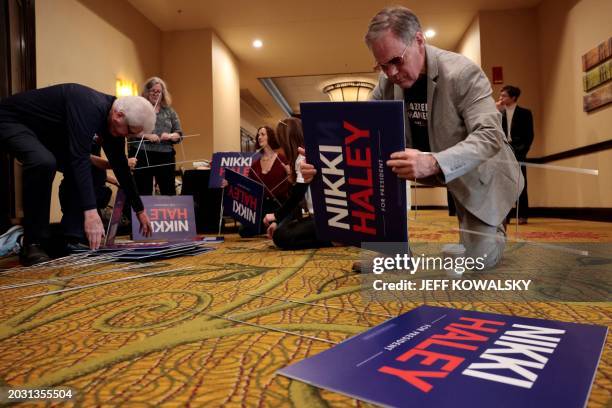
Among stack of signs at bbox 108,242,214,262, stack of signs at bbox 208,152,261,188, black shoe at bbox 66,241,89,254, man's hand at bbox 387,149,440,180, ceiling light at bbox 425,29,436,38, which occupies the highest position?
ceiling light at bbox 425,29,436,38

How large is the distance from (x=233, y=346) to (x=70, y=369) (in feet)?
0.85

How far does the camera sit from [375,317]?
895 mm

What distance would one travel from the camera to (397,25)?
46.9 inches

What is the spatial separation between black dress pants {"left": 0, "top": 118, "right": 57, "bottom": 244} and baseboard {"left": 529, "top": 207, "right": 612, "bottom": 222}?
13.2 feet

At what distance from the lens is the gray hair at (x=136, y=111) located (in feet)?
5.66

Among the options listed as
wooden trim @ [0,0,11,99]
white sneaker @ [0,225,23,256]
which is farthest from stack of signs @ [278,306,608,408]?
wooden trim @ [0,0,11,99]

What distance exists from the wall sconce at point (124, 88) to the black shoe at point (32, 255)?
2855mm

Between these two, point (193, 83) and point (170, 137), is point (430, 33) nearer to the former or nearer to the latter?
point (193, 83)

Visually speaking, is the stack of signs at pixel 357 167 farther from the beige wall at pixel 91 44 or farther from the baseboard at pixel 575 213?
the baseboard at pixel 575 213

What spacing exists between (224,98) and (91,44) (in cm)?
213

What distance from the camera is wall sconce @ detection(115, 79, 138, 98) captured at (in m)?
4.33

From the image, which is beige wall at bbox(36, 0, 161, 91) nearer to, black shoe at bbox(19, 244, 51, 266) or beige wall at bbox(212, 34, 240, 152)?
beige wall at bbox(212, 34, 240, 152)

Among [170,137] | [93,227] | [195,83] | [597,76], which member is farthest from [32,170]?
[597,76]

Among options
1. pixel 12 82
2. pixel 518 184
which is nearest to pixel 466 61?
pixel 518 184
